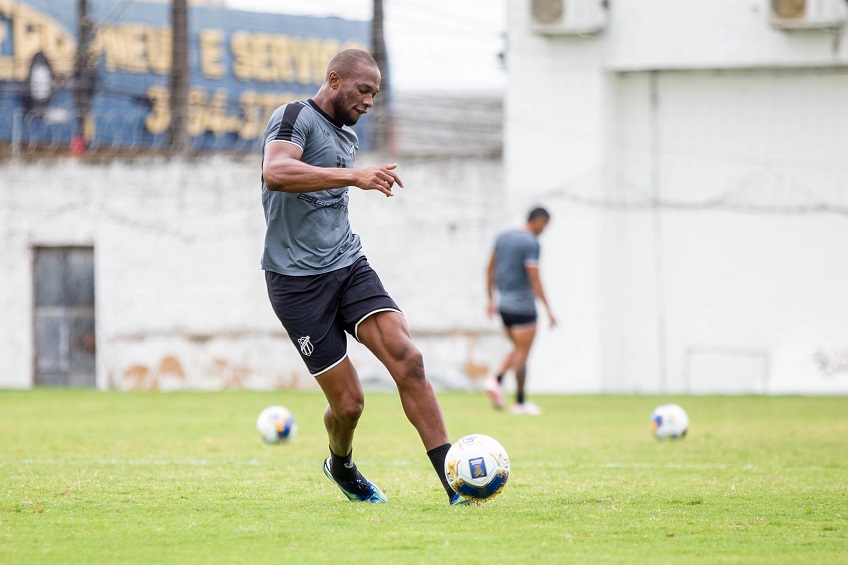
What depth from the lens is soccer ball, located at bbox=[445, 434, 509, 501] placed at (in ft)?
19.9

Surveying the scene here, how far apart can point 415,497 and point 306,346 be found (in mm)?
1004

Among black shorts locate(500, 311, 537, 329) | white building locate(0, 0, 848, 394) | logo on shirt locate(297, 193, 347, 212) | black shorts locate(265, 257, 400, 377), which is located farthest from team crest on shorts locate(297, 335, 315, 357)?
white building locate(0, 0, 848, 394)

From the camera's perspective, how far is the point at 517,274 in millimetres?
14969

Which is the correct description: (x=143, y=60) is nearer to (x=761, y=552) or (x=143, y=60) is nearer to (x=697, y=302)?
(x=697, y=302)

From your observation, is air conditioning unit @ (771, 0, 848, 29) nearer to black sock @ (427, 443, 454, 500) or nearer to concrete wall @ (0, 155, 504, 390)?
concrete wall @ (0, 155, 504, 390)

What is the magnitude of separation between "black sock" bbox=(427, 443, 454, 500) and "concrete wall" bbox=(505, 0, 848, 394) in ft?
42.8

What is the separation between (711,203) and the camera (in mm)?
19500

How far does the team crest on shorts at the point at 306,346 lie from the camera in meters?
6.41

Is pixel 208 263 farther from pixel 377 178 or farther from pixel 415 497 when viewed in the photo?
pixel 377 178

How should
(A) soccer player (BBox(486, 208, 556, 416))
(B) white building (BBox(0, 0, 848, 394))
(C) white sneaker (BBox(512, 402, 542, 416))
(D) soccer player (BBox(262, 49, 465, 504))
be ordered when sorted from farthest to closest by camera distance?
(B) white building (BBox(0, 0, 848, 394)), (A) soccer player (BBox(486, 208, 556, 416)), (C) white sneaker (BBox(512, 402, 542, 416)), (D) soccer player (BBox(262, 49, 465, 504))

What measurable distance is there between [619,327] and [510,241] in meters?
5.16

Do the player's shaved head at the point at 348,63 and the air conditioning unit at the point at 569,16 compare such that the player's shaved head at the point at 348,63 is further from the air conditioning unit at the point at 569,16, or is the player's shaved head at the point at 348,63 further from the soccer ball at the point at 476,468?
the air conditioning unit at the point at 569,16

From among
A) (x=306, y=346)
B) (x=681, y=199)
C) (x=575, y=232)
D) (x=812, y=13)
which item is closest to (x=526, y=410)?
(x=575, y=232)

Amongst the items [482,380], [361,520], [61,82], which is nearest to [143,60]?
[61,82]
